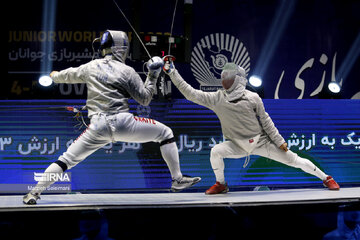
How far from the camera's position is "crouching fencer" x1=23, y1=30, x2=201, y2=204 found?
3195 mm

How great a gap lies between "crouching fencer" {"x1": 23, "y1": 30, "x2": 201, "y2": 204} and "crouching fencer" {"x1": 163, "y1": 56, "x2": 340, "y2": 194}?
1.98ft

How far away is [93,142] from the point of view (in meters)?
3.23

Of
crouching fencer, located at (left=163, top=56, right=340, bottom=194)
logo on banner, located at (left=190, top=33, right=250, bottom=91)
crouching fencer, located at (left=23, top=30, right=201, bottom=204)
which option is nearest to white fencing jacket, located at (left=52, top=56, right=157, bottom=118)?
crouching fencer, located at (left=23, top=30, right=201, bottom=204)

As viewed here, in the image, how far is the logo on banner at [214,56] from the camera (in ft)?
23.0

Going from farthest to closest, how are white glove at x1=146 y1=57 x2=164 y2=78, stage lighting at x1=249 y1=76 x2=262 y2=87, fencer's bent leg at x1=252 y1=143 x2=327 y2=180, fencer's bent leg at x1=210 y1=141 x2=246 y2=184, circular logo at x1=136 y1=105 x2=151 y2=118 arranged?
1. stage lighting at x1=249 y1=76 x2=262 y2=87
2. circular logo at x1=136 y1=105 x2=151 y2=118
3. fencer's bent leg at x1=252 y1=143 x2=327 y2=180
4. fencer's bent leg at x1=210 y1=141 x2=246 y2=184
5. white glove at x1=146 y1=57 x2=164 y2=78

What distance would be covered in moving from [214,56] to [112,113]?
411cm

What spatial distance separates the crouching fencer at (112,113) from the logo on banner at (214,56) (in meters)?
3.66

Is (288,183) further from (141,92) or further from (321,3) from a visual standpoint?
(321,3)

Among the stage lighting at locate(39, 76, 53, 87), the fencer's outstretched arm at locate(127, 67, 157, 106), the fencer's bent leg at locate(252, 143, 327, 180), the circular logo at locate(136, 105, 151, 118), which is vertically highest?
the stage lighting at locate(39, 76, 53, 87)

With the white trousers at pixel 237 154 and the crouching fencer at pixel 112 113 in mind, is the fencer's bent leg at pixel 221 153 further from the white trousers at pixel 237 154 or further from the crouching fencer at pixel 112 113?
the crouching fencer at pixel 112 113

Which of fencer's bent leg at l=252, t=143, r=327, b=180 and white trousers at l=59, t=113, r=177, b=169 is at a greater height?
white trousers at l=59, t=113, r=177, b=169

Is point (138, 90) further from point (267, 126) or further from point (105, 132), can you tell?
point (267, 126)

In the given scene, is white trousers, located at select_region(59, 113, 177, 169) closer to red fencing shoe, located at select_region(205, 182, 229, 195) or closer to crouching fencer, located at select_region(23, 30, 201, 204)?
crouching fencer, located at select_region(23, 30, 201, 204)

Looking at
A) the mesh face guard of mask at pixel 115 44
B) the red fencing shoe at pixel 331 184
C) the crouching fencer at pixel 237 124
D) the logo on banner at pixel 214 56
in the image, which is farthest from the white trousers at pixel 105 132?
the logo on banner at pixel 214 56
